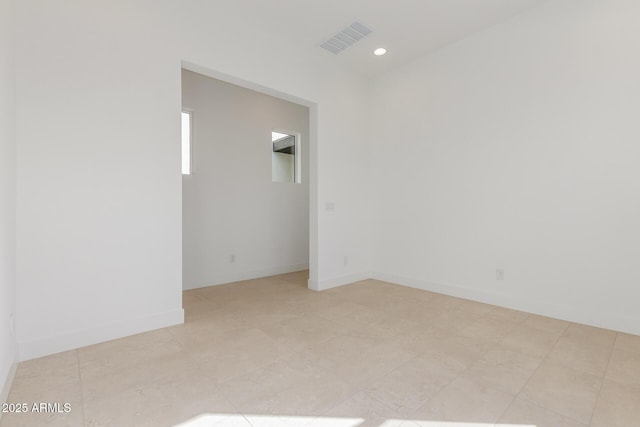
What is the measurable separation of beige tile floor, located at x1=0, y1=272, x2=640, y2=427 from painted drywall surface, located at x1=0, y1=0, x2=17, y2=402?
0.97ft

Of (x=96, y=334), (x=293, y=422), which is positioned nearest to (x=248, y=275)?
(x=96, y=334)

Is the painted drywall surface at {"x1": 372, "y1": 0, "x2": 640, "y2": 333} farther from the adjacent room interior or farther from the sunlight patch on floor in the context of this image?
the sunlight patch on floor

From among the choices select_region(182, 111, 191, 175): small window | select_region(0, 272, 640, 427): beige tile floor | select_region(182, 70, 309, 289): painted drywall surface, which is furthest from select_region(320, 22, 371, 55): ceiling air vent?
select_region(0, 272, 640, 427): beige tile floor

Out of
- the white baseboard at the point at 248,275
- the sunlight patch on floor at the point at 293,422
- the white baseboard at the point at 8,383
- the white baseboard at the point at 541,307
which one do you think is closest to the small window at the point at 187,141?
the white baseboard at the point at 248,275

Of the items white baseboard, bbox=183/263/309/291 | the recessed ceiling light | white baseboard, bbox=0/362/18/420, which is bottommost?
white baseboard, bbox=183/263/309/291

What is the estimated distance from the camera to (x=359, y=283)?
445 cm

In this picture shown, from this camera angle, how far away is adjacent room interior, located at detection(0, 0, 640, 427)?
1.81 meters

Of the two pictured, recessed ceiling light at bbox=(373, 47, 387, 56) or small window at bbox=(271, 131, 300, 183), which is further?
small window at bbox=(271, 131, 300, 183)

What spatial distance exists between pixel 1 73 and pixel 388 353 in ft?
10.1

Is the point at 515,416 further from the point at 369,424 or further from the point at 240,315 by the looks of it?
the point at 240,315

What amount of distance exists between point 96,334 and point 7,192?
1252 millimetres

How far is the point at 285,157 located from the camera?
5445 millimetres

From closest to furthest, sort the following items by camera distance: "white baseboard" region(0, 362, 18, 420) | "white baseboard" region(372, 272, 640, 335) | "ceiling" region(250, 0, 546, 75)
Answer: "white baseboard" region(0, 362, 18, 420) < "white baseboard" region(372, 272, 640, 335) < "ceiling" region(250, 0, 546, 75)

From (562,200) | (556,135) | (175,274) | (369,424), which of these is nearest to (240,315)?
(175,274)
